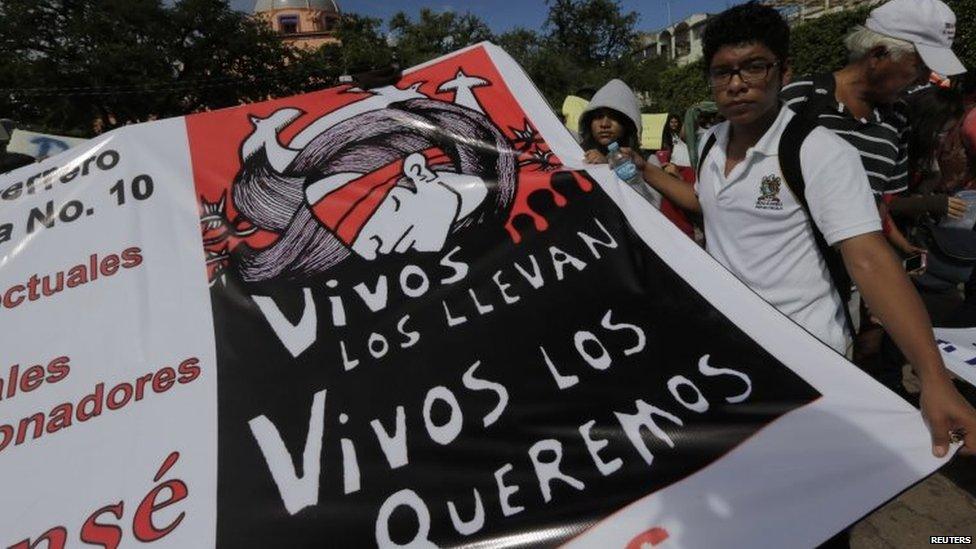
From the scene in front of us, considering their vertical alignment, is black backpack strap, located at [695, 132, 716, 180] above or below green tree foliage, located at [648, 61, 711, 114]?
below

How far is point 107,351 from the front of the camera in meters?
1.45

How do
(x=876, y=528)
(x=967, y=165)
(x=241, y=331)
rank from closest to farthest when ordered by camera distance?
(x=241, y=331) < (x=876, y=528) < (x=967, y=165)

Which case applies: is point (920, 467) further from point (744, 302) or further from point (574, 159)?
point (574, 159)

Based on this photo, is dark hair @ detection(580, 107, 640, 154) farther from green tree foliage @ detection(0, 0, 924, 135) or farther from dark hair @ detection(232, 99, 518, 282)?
green tree foliage @ detection(0, 0, 924, 135)

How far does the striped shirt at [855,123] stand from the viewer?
192 cm

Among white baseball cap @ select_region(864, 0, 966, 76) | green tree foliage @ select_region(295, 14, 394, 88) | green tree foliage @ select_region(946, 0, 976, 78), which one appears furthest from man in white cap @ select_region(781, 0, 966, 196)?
green tree foliage @ select_region(295, 14, 394, 88)

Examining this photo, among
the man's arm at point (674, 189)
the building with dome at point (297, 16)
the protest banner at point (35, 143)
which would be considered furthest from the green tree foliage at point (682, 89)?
the building with dome at point (297, 16)

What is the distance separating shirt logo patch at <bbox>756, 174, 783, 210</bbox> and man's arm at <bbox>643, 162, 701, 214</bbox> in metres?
0.41

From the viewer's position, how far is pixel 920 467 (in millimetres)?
1127

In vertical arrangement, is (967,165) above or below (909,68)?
below

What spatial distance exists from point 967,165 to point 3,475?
13.4 ft

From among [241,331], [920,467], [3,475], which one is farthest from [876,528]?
[3,475]

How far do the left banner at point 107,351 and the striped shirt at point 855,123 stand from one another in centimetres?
206

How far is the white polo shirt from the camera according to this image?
4.16 ft
